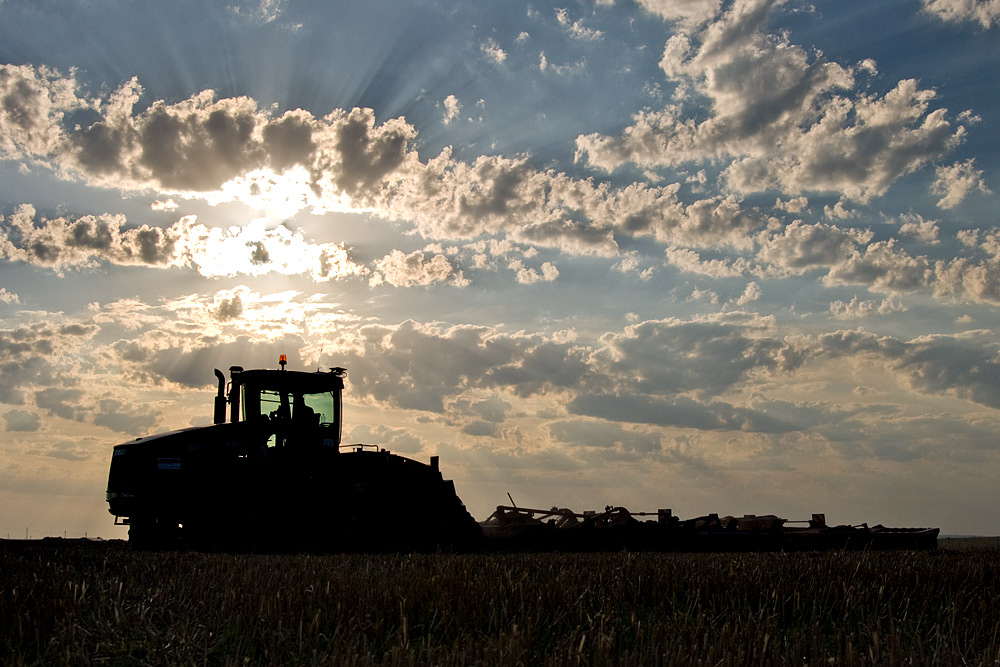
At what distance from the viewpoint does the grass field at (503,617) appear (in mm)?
5254

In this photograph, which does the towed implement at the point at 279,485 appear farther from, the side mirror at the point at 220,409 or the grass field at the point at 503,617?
the grass field at the point at 503,617

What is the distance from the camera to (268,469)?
20344 mm

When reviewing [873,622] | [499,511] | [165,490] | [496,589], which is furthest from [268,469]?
[873,622]

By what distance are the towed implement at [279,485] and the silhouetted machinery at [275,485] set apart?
0.02 meters

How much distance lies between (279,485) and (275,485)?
9cm

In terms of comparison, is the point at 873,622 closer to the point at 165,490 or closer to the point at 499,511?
the point at 165,490

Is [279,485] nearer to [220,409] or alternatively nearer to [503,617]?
[220,409]

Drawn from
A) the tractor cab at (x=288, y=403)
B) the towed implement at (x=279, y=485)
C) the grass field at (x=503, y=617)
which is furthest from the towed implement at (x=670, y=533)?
the grass field at (x=503, y=617)

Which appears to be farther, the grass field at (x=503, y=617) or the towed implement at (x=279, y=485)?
the towed implement at (x=279, y=485)

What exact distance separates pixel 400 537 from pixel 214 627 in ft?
49.3

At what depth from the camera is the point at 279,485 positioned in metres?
20.4

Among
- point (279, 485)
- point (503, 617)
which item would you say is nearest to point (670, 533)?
point (279, 485)

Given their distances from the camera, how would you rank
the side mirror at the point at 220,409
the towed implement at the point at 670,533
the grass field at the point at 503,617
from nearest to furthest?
the grass field at the point at 503,617, the side mirror at the point at 220,409, the towed implement at the point at 670,533

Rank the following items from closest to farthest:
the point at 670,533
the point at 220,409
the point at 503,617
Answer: the point at 503,617, the point at 220,409, the point at 670,533
